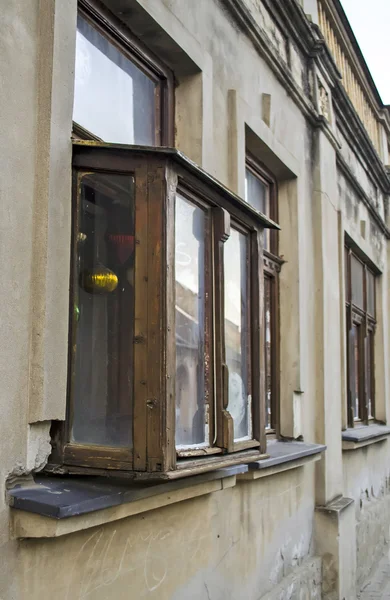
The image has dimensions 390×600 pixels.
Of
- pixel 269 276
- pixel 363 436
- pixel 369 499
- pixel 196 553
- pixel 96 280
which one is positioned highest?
pixel 269 276

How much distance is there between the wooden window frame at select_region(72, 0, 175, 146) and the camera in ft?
12.2

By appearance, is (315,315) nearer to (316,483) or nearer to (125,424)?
(316,483)

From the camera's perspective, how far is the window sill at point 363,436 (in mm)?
7840

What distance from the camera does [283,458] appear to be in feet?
16.9

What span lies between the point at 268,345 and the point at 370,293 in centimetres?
513

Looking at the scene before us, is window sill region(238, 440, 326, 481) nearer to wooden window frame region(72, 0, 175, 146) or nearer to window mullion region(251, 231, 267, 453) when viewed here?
window mullion region(251, 231, 267, 453)

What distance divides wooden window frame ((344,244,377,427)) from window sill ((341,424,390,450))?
133mm

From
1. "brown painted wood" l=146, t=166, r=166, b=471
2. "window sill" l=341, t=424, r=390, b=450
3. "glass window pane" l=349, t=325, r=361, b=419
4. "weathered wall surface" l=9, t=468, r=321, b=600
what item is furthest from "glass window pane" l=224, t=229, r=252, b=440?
"glass window pane" l=349, t=325, r=361, b=419

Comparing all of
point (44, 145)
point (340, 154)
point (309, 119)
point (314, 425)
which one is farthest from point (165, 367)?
point (340, 154)

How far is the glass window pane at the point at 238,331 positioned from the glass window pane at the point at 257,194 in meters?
2.06

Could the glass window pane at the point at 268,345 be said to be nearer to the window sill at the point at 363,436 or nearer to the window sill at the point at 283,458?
the window sill at the point at 283,458

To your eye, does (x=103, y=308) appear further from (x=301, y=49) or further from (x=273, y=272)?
(x=301, y=49)

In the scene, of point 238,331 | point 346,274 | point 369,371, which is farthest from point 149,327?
point 369,371

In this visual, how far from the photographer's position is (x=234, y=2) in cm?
508
